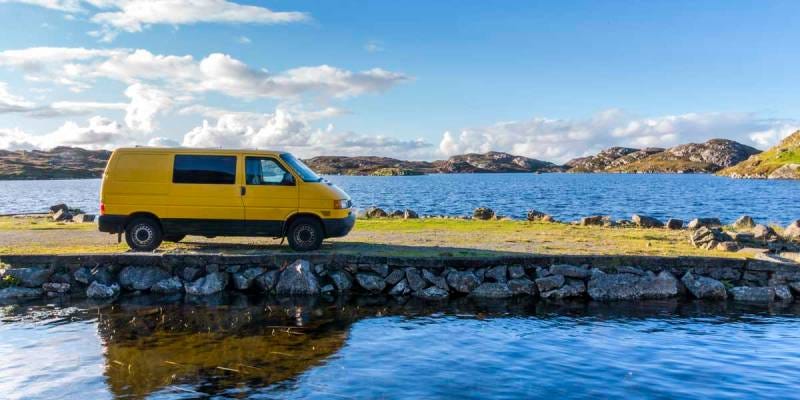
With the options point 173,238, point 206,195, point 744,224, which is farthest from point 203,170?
point 744,224

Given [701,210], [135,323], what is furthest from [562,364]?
[701,210]

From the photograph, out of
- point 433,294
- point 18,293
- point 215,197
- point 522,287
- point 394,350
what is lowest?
point 394,350

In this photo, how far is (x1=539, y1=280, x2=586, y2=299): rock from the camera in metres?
14.3

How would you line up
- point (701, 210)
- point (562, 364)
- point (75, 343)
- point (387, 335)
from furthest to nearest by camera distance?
point (701, 210) → point (387, 335) → point (75, 343) → point (562, 364)

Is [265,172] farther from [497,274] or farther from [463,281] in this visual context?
[497,274]

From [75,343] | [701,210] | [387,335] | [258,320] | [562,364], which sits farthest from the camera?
[701,210]

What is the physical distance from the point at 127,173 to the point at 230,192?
2717 mm

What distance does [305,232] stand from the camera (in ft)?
50.5

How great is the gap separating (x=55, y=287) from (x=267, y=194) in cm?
544

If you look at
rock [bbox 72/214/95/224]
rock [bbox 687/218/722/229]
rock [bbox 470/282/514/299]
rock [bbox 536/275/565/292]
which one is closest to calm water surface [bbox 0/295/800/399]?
rock [bbox 470/282/514/299]

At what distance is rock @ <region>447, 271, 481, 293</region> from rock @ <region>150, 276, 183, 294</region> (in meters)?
6.62

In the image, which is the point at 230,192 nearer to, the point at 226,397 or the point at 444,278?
the point at 444,278

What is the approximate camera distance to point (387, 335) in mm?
10969

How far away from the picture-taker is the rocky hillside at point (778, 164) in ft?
516
